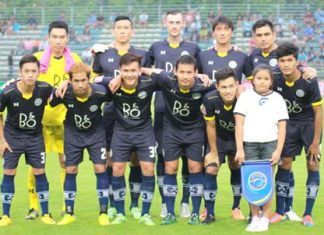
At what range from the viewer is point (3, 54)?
35250 mm

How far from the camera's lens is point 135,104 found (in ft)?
29.0

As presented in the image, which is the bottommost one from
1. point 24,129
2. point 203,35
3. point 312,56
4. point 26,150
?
point 26,150

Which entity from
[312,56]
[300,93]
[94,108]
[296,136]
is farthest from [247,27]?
[94,108]

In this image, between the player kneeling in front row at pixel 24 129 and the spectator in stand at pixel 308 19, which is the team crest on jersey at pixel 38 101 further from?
the spectator in stand at pixel 308 19

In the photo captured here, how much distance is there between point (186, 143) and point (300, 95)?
1.40 meters

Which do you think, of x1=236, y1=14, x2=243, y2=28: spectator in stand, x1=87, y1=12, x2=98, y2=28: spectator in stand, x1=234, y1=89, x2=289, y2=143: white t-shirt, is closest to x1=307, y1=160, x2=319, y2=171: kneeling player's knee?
x1=234, y1=89, x2=289, y2=143: white t-shirt

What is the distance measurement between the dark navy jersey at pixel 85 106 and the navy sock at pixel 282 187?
2170 millimetres

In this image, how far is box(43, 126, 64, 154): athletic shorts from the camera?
9531mm

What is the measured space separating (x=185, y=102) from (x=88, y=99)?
1097 millimetres

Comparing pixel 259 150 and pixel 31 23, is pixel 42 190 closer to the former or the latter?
pixel 259 150

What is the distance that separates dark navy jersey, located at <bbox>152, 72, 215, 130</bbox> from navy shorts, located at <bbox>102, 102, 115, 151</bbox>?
709 millimetres

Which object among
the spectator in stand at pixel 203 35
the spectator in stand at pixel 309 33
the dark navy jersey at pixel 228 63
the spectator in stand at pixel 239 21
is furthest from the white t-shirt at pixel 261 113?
the spectator in stand at pixel 239 21

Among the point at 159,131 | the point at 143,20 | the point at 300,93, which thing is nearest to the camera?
the point at 300,93

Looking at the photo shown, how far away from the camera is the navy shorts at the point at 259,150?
8422 millimetres
